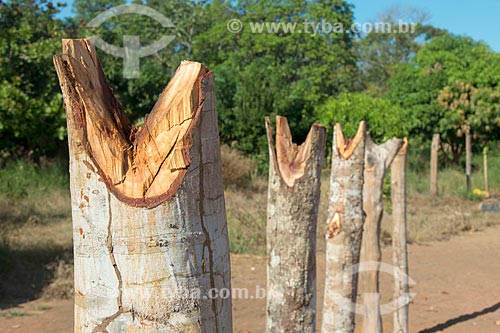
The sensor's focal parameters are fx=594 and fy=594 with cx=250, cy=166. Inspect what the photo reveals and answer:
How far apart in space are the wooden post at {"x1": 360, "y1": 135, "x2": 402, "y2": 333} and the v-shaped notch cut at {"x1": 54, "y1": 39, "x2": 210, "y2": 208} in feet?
11.4

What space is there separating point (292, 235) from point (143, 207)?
2177mm

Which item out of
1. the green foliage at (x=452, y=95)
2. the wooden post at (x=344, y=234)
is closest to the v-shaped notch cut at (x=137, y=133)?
the wooden post at (x=344, y=234)

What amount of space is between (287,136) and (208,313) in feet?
7.34

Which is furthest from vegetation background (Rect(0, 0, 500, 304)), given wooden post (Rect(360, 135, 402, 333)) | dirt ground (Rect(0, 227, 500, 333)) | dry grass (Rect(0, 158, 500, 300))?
wooden post (Rect(360, 135, 402, 333))

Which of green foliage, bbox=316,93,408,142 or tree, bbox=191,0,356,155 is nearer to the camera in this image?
green foliage, bbox=316,93,408,142

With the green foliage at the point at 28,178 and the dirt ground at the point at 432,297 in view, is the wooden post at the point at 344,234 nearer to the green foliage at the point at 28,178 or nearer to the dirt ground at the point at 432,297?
the dirt ground at the point at 432,297

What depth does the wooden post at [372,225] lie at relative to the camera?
4.52 meters

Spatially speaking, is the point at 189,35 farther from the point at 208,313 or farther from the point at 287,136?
the point at 208,313

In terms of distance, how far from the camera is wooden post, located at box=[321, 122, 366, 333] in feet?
12.6

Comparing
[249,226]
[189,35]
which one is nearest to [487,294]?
[249,226]

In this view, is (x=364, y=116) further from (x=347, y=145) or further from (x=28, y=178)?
(x=347, y=145)

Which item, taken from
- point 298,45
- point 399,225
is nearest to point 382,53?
point 298,45

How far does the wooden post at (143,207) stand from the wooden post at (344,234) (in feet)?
9.19

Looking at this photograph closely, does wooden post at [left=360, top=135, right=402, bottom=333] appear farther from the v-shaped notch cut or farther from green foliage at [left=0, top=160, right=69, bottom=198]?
green foliage at [left=0, top=160, right=69, bottom=198]
